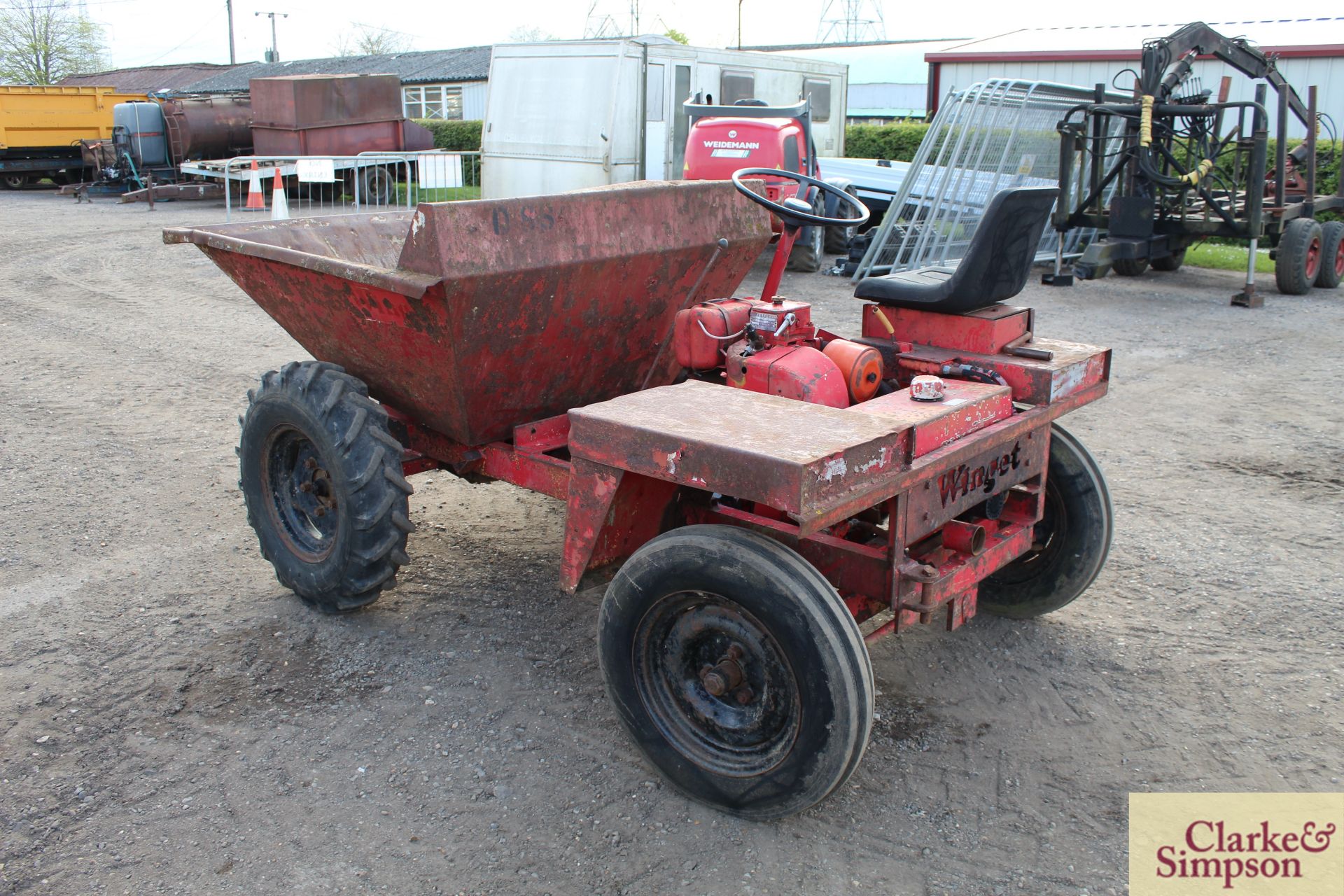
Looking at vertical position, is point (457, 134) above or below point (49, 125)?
above

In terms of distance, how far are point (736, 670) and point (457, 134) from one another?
26.7m

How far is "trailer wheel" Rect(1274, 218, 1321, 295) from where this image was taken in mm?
11047

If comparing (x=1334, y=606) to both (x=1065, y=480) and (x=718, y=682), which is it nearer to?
(x=1065, y=480)

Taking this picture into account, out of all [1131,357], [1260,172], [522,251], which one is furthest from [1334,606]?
[1260,172]

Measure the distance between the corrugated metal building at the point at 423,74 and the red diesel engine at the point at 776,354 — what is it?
95.7ft

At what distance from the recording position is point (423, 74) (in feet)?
118

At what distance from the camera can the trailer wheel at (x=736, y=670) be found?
106 inches

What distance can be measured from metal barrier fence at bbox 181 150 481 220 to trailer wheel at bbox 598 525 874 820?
525 inches

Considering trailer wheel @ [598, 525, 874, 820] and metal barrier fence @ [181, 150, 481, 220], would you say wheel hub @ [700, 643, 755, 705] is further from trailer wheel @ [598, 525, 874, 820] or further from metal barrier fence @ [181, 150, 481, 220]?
metal barrier fence @ [181, 150, 481, 220]

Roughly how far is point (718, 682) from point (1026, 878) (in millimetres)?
902

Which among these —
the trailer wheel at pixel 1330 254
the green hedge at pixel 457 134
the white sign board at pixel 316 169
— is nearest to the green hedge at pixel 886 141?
the white sign board at pixel 316 169

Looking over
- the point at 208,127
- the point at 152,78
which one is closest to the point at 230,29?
the point at 152,78

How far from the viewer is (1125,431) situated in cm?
648

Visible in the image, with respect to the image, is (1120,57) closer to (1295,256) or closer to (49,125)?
(1295,256)
